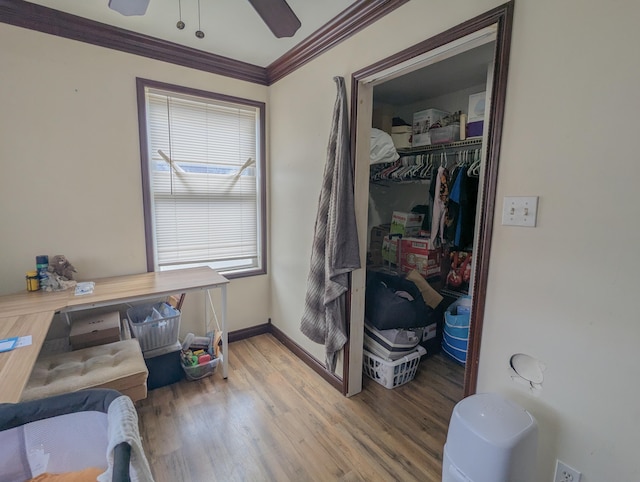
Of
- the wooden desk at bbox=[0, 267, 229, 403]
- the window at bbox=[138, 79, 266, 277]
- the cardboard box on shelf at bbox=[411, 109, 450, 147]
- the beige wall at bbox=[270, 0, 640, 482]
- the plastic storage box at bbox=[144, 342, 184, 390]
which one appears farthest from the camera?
the cardboard box on shelf at bbox=[411, 109, 450, 147]

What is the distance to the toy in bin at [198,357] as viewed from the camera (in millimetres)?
2229

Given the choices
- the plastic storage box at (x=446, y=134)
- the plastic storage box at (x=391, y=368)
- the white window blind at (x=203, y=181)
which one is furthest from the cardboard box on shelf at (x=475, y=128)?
the white window blind at (x=203, y=181)

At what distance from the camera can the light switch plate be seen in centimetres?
115

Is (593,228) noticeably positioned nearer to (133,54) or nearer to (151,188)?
(151,188)

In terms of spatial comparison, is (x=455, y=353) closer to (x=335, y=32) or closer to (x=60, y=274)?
(x=335, y=32)

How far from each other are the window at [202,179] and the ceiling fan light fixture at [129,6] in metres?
1.02

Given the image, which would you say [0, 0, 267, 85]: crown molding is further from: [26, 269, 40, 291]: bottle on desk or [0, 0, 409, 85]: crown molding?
[26, 269, 40, 291]: bottle on desk

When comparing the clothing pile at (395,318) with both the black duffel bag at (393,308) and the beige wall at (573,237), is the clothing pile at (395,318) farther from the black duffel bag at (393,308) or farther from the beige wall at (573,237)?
the beige wall at (573,237)

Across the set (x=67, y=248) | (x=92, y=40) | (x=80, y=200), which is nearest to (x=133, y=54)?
(x=92, y=40)

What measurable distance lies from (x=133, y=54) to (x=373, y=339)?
2.74m

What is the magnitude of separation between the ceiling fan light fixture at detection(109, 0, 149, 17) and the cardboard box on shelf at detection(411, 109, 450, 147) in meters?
2.22

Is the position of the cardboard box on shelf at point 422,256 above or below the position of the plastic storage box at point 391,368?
above

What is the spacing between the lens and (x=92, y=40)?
2037mm

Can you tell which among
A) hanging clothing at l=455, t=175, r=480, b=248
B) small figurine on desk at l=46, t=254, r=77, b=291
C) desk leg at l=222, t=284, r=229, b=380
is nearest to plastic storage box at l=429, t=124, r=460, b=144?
hanging clothing at l=455, t=175, r=480, b=248
